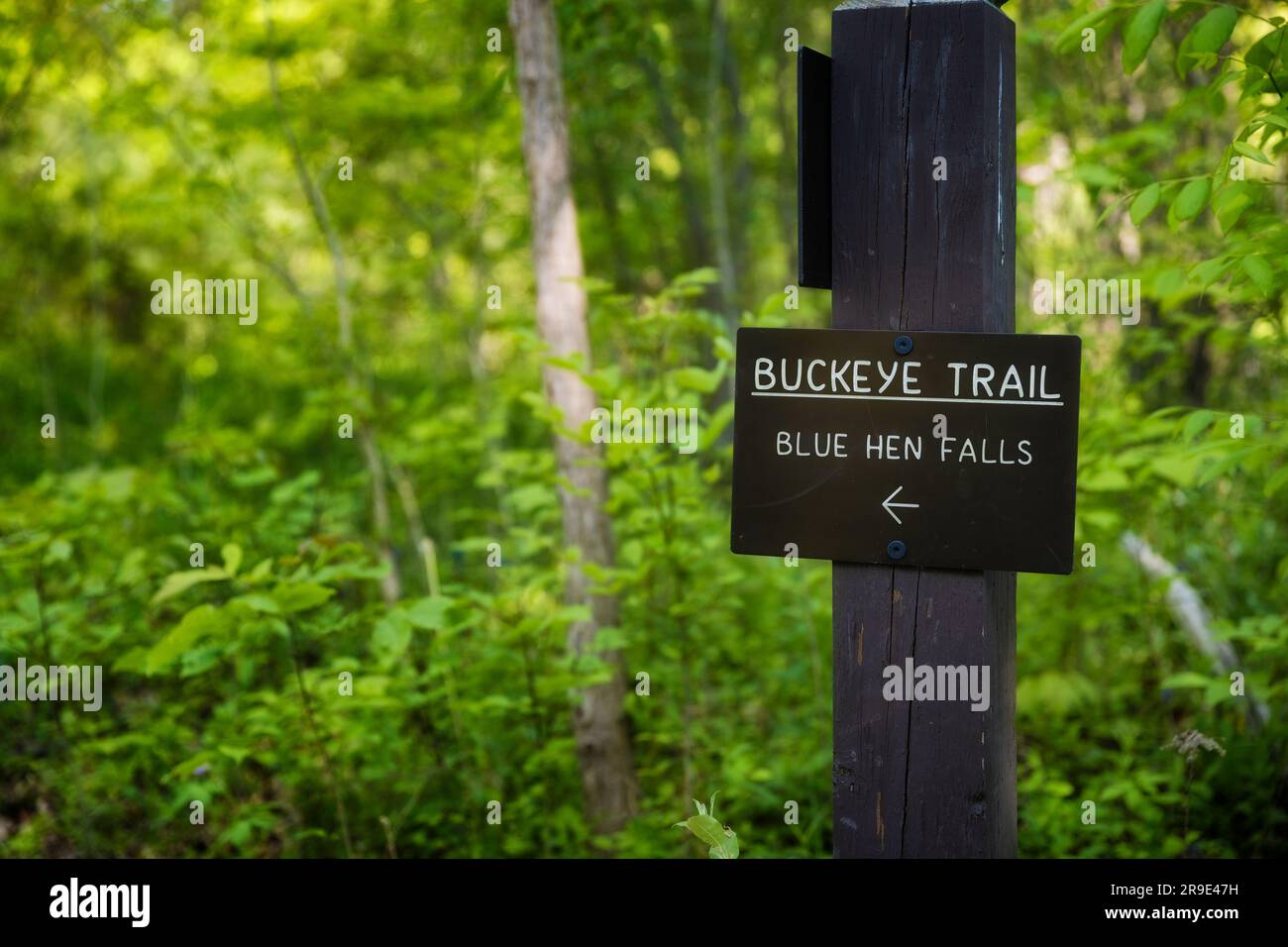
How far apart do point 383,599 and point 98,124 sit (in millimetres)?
3116

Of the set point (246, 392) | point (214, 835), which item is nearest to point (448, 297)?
point (246, 392)

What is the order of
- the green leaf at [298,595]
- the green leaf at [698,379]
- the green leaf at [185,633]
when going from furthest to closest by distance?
the green leaf at [698,379] < the green leaf at [298,595] < the green leaf at [185,633]

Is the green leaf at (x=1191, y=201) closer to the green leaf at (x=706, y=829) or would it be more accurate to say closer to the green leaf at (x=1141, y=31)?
the green leaf at (x=1141, y=31)

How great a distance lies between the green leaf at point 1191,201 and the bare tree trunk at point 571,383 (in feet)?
6.18

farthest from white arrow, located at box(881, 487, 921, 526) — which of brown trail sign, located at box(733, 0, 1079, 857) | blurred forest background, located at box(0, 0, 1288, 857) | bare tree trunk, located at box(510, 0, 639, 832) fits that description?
bare tree trunk, located at box(510, 0, 639, 832)

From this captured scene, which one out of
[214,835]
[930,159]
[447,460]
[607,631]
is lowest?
[214,835]

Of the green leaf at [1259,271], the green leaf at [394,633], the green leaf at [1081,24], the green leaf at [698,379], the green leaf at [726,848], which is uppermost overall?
the green leaf at [1081,24]

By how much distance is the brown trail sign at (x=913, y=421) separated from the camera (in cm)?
174

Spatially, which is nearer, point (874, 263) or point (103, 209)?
point (874, 263)

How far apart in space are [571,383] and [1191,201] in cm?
199

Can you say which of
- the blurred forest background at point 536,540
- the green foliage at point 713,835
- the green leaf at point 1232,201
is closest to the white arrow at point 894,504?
the green foliage at point 713,835

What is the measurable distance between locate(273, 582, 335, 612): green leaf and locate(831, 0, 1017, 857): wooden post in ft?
4.44

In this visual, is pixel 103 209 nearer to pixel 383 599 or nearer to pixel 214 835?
pixel 383 599
